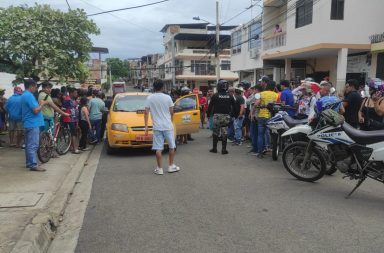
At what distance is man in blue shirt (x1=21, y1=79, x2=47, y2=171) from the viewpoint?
7.83m

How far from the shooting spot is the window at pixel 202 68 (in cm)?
6253

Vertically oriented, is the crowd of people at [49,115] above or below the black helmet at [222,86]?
below

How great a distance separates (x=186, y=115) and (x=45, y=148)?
13.7ft

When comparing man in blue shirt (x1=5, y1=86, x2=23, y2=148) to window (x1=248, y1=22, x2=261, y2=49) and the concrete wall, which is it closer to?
the concrete wall

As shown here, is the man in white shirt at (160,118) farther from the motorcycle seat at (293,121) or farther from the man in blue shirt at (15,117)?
the man in blue shirt at (15,117)

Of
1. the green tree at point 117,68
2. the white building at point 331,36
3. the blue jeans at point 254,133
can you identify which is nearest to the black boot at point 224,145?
the blue jeans at point 254,133

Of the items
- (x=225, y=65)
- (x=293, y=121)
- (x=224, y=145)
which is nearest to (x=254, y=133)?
(x=224, y=145)

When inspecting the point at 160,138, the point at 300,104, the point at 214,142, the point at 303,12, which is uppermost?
the point at 303,12

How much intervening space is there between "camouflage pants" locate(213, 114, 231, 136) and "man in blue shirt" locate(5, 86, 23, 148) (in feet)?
15.3

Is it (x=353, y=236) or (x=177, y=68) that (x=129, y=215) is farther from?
(x=177, y=68)

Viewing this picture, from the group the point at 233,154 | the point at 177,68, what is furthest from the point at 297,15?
the point at 177,68

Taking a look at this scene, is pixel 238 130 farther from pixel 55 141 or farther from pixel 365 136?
pixel 365 136

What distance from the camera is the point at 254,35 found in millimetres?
31781

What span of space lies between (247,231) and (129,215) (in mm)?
1627
